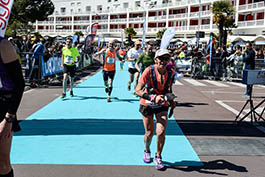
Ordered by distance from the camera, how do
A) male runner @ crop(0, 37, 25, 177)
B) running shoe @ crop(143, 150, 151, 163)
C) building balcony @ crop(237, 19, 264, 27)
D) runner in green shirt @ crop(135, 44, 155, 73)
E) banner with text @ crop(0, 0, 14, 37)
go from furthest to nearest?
building balcony @ crop(237, 19, 264, 27)
runner in green shirt @ crop(135, 44, 155, 73)
running shoe @ crop(143, 150, 151, 163)
banner with text @ crop(0, 0, 14, 37)
male runner @ crop(0, 37, 25, 177)

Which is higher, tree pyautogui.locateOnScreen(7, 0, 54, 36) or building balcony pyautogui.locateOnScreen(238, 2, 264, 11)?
building balcony pyautogui.locateOnScreen(238, 2, 264, 11)

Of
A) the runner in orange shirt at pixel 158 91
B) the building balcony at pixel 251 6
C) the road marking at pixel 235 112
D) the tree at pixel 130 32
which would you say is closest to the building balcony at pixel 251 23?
the building balcony at pixel 251 6

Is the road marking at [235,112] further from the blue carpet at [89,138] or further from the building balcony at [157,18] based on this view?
the building balcony at [157,18]

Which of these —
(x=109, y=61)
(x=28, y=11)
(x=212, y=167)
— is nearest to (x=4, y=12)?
(x=212, y=167)

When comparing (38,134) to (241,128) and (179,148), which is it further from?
(241,128)

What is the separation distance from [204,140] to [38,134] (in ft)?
10.3

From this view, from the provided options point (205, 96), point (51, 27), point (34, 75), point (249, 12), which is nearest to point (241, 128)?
point (205, 96)

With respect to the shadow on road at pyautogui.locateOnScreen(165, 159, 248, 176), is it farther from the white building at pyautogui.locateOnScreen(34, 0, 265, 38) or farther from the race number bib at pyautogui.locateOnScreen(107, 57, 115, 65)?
the white building at pyautogui.locateOnScreen(34, 0, 265, 38)

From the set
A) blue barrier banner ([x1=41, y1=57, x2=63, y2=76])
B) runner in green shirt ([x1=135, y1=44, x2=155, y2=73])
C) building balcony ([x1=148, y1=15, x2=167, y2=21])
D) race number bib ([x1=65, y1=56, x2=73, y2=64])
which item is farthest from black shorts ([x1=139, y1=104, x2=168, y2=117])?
building balcony ([x1=148, y1=15, x2=167, y2=21])

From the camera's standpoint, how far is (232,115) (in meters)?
9.16

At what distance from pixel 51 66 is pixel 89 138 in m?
9.41

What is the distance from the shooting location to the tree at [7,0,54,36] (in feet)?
151

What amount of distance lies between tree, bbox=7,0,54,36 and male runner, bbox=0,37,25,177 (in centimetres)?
4292

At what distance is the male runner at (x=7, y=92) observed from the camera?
116 inches
